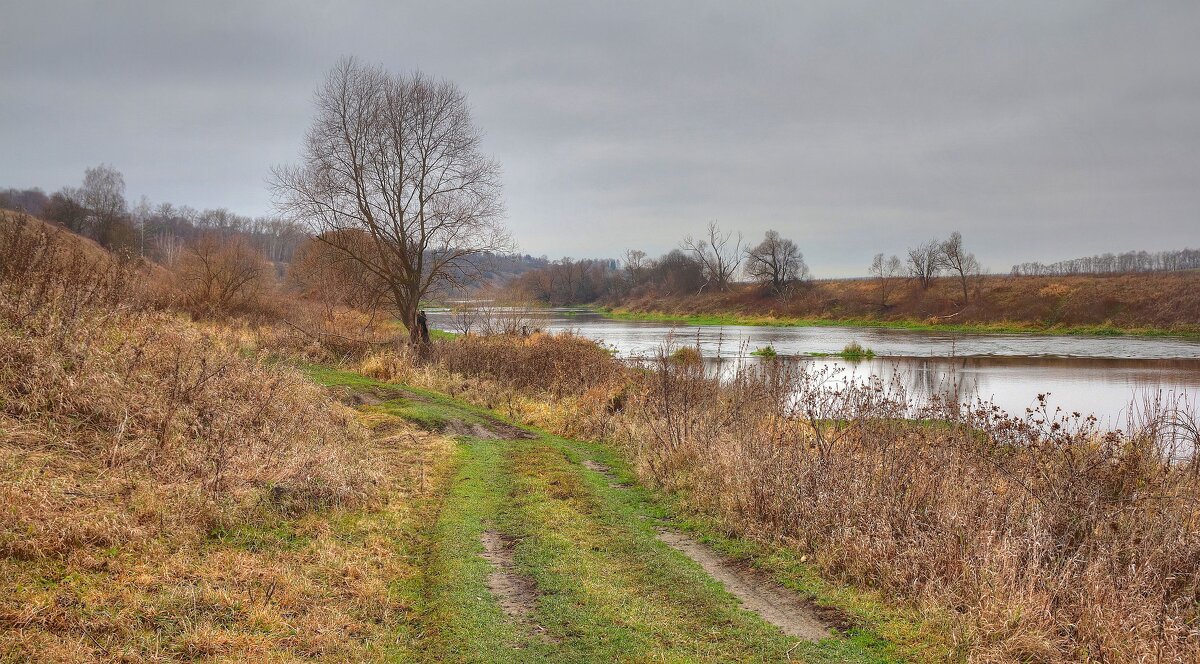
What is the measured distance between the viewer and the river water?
19938 mm

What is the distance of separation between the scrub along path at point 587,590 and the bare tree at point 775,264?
79775mm

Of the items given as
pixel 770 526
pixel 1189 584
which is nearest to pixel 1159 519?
pixel 1189 584

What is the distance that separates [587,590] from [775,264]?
8394 cm

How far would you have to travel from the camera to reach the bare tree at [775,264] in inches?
3406

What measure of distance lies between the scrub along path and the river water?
6172mm

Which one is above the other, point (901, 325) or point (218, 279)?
point (218, 279)

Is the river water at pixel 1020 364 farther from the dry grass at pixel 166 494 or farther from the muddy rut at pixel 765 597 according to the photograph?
the dry grass at pixel 166 494

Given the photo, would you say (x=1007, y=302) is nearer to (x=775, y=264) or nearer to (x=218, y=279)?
(x=775, y=264)

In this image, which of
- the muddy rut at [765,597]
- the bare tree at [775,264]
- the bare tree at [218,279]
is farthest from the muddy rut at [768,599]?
the bare tree at [775,264]

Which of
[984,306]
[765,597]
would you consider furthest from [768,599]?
[984,306]

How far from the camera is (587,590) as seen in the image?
6043mm

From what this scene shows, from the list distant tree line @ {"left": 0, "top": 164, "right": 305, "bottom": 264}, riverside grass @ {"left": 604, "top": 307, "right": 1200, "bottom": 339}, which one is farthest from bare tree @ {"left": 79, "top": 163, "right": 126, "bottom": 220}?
riverside grass @ {"left": 604, "top": 307, "right": 1200, "bottom": 339}

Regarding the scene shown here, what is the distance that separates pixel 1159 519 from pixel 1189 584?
0.69 meters

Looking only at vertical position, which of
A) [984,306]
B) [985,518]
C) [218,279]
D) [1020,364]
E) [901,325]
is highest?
[218,279]
